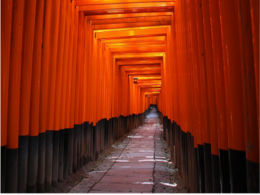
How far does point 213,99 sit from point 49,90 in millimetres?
2835

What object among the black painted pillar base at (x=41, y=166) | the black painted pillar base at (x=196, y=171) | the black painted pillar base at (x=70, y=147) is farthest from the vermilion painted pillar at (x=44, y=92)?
the black painted pillar base at (x=196, y=171)

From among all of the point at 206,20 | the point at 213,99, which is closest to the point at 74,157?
the point at 213,99

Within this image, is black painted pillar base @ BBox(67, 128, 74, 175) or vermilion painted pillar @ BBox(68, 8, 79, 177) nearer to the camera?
black painted pillar base @ BBox(67, 128, 74, 175)

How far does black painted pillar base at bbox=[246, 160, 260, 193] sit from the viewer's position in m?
1.30

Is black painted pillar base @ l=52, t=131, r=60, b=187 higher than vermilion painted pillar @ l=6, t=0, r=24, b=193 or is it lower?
lower

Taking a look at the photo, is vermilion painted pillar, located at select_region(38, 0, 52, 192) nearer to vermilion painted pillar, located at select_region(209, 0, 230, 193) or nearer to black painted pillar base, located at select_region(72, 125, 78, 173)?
black painted pillar base, located at select_region(72, 125, 78, 173)

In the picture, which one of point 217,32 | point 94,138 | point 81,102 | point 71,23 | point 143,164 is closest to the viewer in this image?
point 217,32

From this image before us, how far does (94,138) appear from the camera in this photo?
6.42m

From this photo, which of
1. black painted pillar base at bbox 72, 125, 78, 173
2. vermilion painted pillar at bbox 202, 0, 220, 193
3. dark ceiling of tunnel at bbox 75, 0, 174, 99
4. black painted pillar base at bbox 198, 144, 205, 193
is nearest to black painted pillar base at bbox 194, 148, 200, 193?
black painted pillar base at bbox 198, 144, 205, 193

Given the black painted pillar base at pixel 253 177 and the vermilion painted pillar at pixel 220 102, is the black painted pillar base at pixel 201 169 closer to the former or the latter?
the vermilion painted pillar at pixel 220 102

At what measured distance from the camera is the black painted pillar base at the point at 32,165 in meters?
3.12

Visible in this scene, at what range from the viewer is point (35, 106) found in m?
3.25

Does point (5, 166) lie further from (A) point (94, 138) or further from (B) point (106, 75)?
(B) point (106, 75)

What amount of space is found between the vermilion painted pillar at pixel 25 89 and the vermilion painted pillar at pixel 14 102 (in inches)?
8.0
